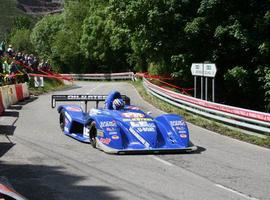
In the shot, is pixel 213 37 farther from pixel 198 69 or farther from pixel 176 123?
pixel 176 123

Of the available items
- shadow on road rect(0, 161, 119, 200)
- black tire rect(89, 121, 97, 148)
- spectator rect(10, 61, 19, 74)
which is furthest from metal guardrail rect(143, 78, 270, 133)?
spectator rect(10, 61, 19, 74)

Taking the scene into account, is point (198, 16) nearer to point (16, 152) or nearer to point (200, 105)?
point (200, 105)

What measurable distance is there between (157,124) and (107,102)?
1.44 meters

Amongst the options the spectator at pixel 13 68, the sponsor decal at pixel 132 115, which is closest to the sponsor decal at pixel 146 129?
the sponsor decal at pixel 132 115

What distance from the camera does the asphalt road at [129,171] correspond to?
8.64m

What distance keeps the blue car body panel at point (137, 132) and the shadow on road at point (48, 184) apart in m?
1.82

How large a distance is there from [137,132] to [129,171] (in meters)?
1.92

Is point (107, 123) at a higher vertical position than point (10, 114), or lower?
higher

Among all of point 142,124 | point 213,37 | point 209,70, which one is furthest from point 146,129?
point 213,37

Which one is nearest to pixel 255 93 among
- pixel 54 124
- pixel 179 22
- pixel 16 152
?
pixel 179 22

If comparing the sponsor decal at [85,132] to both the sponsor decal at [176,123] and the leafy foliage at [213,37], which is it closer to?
the sponsor decal at [176,123]

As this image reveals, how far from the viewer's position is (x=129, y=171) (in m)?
10.2

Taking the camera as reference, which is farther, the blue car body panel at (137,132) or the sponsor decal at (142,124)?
the sponsor decal at (142,124)

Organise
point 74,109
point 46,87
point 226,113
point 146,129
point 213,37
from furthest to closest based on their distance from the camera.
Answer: point 46,87
point 213,37
point 226,113
point 74,109
point 146,129
